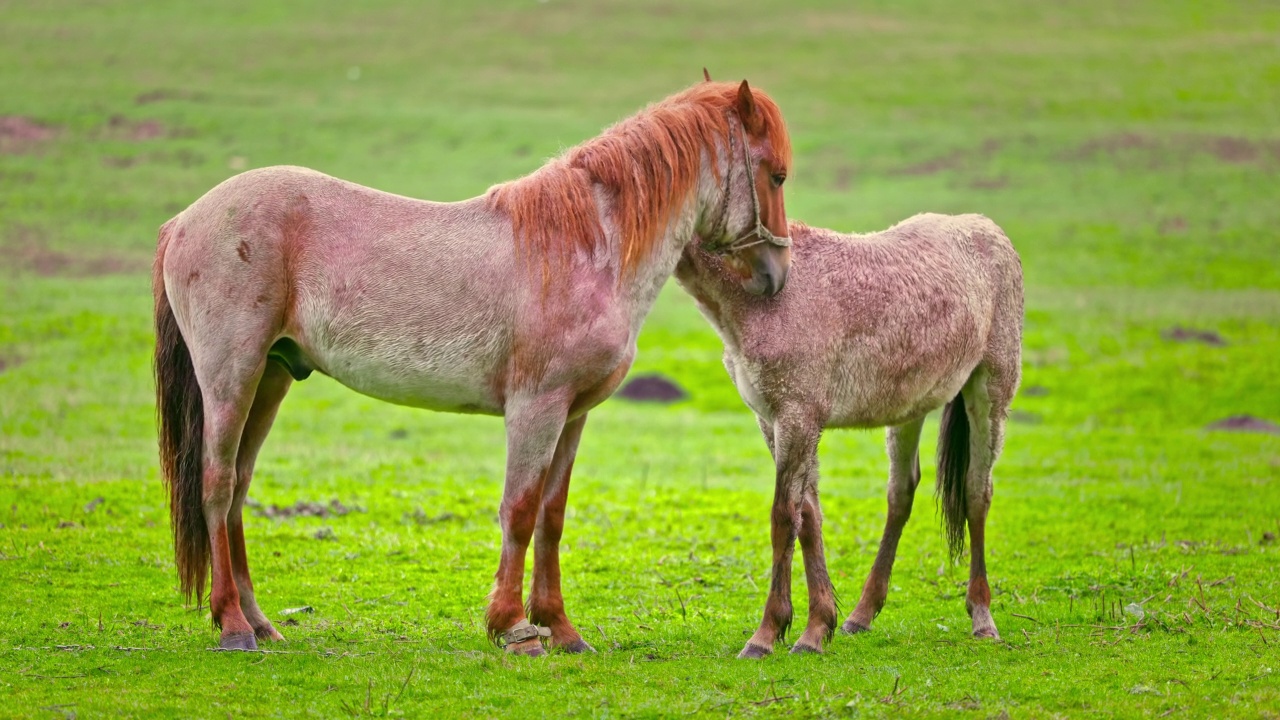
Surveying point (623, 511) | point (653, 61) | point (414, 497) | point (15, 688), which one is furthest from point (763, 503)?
point (653, 61)

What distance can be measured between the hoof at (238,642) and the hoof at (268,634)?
292 millimetres

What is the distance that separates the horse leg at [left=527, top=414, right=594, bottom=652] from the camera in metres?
7.56

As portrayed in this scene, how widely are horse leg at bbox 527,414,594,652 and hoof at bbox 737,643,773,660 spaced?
0.98 m

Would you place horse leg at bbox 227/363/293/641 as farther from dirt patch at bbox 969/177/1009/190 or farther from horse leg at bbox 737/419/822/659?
dirt patch at bbox 969/177/1009/190

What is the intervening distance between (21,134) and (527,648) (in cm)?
4126

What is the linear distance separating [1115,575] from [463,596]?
208 inches

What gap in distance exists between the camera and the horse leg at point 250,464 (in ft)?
25.5

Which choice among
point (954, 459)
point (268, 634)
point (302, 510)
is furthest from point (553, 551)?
point (302, 510)

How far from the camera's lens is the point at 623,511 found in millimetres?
13469

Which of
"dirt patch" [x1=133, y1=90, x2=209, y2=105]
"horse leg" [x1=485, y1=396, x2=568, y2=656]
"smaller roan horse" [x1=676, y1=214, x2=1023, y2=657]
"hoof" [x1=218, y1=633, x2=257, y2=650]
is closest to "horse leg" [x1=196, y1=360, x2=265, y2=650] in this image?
"hoof" [x1=218, y1=633, x2=257, y2=650]

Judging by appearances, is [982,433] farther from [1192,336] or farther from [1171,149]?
[1171,149]

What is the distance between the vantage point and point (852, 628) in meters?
8.28

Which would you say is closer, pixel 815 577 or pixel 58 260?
pixel 815 577

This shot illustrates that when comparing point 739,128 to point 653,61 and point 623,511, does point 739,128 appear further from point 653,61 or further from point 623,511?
point 653,61
